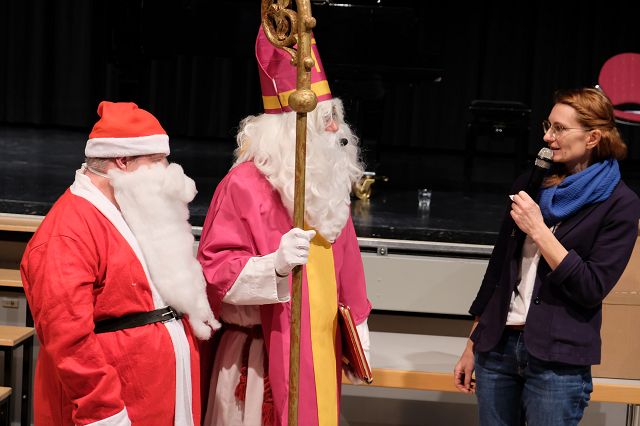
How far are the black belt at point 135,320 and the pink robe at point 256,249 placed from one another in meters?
0.19

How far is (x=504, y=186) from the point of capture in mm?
7617

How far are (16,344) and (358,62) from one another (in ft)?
11.7

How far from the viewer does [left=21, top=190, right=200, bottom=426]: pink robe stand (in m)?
2.48

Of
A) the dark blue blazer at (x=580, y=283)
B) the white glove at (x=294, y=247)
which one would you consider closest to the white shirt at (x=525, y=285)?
the dark blue blazer at (x=580, y=283)

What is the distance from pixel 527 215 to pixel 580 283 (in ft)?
0.87

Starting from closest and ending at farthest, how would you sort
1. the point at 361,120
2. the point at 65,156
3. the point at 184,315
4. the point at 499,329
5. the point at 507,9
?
the point at 184,315
the point at 499,329
the point at 361,120
the point at 65,156
the point at 507,9

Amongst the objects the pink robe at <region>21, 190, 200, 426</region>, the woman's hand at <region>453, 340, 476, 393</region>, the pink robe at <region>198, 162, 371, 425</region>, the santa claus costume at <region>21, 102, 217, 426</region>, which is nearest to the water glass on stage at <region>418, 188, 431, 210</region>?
the woman's hand at <region>453, 340, 476, 393</region>

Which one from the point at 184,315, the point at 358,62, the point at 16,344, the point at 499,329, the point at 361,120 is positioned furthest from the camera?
the point at 361,120

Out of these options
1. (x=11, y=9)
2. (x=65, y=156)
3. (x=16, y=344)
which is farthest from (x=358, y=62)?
(x=11, y=9)

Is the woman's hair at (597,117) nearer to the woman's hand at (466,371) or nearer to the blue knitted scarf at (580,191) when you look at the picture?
the blue knitted scarf at (580,191)

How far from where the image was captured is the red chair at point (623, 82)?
24.3 ft

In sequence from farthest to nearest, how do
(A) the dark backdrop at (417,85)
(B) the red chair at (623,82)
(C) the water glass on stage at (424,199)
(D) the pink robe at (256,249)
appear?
(A) the dark backdrop at (417,85) → (B) the red chair at (623,82) → (C) the water glass on stage at (424,199) → (D) the pink robe at (256,249)

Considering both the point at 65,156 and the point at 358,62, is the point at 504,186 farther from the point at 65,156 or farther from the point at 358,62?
the point at 65,156

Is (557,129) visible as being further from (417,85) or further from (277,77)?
(417,85)
